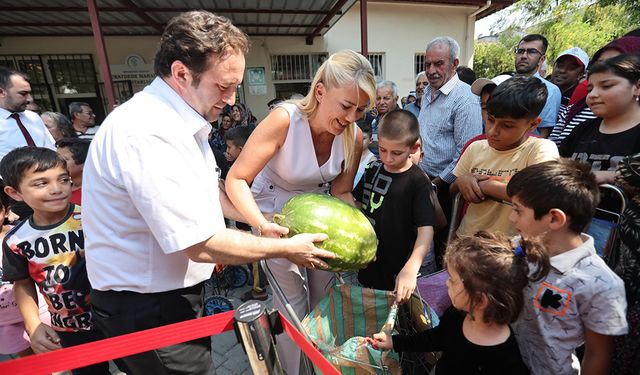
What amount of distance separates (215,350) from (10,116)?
150 inches

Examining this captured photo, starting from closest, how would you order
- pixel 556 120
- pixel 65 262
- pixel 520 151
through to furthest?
pixel 65 262, pixel 520 151, pixel 556 120

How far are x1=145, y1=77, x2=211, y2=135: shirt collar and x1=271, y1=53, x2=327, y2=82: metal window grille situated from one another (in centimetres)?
1181

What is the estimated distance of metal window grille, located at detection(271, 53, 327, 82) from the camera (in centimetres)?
1279

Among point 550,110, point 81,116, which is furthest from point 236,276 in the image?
point 81,116

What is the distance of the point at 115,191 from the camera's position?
1.40m

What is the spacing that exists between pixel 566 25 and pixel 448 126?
22.5 m

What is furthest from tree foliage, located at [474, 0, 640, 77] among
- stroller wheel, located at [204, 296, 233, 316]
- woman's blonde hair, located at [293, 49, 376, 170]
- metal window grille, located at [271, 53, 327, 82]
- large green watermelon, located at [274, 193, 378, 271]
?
stroller wheel, located at [204, 296, 233, 316]

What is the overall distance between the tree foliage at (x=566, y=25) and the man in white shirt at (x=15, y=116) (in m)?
22.2

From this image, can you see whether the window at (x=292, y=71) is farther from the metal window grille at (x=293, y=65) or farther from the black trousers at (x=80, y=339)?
the black trousers at (x=80, y=339)

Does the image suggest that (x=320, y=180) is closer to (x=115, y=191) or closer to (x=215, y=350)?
(x=115, y=191)

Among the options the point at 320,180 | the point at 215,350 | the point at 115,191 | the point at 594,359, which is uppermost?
the point at 115,191

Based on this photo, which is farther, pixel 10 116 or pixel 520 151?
pixel 10 116

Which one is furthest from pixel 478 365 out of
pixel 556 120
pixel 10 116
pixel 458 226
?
pixel 10 116

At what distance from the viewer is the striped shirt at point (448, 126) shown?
355 cm
